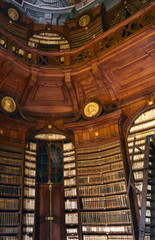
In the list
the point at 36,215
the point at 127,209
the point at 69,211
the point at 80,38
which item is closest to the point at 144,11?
the point at 80,38

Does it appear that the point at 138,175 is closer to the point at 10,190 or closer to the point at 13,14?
the point at 10,190

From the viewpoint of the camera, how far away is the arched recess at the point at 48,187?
218 inches

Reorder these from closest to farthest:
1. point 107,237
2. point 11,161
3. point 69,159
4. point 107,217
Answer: point 107,237 < point 107,217 < point 11,161 < point 69,159

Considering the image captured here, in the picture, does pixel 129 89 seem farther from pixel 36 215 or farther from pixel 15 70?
pixel 36 215

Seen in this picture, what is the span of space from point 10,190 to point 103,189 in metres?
2.26

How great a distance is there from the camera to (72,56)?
22.2 ft

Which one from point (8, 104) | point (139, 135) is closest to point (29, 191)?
point (8, 104)

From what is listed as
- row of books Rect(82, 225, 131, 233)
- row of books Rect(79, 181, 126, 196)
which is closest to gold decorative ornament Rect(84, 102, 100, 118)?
row of books Rect(79, 181, 126, 196)

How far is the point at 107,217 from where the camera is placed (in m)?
5.21

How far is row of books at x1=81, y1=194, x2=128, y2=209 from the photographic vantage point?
5.13m

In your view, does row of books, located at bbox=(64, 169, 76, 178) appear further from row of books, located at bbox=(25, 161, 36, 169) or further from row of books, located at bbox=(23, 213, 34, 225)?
row of books, located at bbox=(23, 213, 34, 225)

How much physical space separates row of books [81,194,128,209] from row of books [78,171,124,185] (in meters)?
0.42

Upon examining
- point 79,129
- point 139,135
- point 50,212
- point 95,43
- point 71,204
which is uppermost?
point 95,43

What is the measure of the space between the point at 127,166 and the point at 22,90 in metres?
3.71
